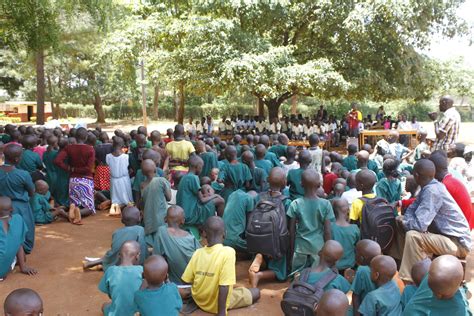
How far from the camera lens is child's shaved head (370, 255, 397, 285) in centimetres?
310

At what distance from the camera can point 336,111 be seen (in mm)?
34188

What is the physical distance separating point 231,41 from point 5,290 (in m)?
9.78

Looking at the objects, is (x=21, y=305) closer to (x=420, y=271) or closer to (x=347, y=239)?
(x=420, y=271)

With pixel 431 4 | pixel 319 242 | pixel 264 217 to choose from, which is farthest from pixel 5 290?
pixel 431 4

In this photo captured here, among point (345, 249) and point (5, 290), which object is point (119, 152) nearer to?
point (5, 290)

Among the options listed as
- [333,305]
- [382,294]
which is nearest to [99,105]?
[382,294]

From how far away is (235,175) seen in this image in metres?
5.85

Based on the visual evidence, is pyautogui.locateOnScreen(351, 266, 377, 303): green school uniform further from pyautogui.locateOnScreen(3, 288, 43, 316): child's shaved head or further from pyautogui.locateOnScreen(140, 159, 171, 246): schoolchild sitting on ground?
pyautogui.locateOnScreen(140, 159, 171, 246): schoolchild sitting on ground

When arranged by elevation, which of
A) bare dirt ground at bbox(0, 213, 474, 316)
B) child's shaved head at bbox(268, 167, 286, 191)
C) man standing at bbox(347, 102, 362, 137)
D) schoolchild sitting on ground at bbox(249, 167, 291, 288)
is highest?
man standing at bbox(347, 102, 362, 137)

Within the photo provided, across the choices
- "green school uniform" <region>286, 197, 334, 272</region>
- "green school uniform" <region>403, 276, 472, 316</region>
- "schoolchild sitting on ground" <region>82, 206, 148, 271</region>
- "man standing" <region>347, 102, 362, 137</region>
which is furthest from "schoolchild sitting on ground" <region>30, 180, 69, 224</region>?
"man standing" <region>347, 102, 362, 137</region>

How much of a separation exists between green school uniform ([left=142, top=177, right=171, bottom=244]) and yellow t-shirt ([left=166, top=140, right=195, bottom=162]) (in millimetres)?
1943

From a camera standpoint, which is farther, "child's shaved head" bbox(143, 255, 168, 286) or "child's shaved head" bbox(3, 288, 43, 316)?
"child's shaved head" bbox(143, 255, 168, 286)

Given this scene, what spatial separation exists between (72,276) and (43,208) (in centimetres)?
228

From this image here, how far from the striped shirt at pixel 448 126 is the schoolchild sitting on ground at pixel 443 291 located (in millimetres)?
4639
